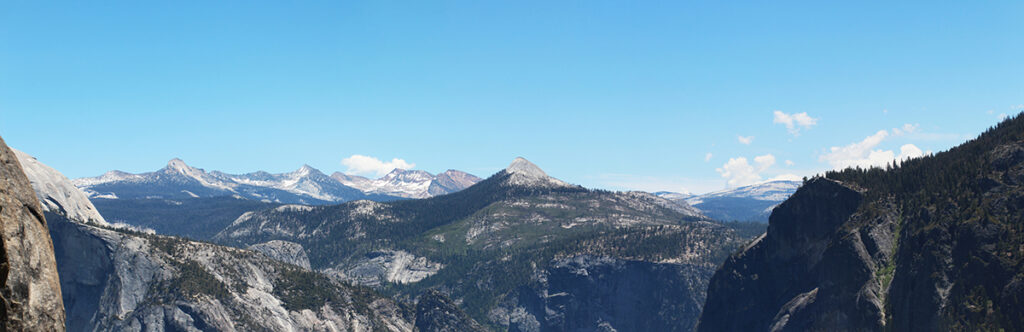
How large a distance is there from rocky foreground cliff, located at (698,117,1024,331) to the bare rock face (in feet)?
480

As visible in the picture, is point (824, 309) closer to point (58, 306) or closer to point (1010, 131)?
point (1010, 131)

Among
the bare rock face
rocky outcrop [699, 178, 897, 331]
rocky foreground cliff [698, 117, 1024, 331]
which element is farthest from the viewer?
rocky outcrop [699, 178, 897, 331]

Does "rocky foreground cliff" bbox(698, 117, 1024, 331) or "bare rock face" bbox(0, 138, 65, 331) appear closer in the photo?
"bare rock face" bbox(0, 138, 65, 331)

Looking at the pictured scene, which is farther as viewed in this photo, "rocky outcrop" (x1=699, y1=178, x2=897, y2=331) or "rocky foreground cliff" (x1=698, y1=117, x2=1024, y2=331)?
"rocky outcrop" (x1=699, y1=178, x2=897, y2=331)

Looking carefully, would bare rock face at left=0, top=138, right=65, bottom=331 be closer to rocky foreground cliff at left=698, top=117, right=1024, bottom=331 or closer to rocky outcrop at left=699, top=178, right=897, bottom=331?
rocky foreground cliff at left=698, top=117, right=1024, bottom=331

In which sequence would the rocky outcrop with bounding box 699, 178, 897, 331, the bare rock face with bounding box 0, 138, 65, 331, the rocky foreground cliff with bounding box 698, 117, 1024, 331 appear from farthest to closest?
the rocky outcrop with bounding box 699, 178, 897, 331 < the rocky foreground cliff with bounding box 698, 117, 1024, 331 < the bare rock face with bounding box 0, 138, 65, 331

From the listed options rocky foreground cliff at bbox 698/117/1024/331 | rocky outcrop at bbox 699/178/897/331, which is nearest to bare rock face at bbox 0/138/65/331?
rocky foreground cliff at bbox 698/117/1024/331

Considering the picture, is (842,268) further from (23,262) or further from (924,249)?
(23,262)

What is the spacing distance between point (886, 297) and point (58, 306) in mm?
166541

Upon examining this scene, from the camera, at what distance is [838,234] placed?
185m

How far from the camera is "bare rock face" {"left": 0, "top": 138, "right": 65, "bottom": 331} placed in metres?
19.9

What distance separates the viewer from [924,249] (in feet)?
507

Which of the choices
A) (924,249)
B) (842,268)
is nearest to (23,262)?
(924,249)

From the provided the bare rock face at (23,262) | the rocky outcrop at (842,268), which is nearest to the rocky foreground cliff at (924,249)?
the rocky outcrop at (842,268)
